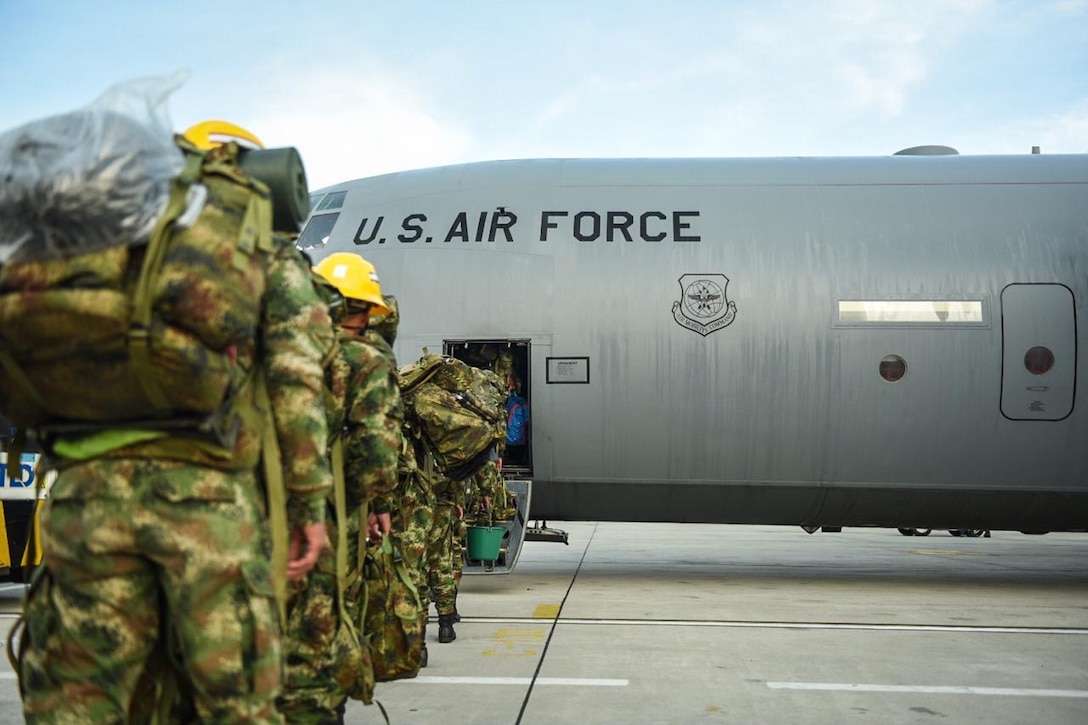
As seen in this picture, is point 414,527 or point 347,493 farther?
point 414,527

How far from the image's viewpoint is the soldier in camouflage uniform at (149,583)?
2.77 metres

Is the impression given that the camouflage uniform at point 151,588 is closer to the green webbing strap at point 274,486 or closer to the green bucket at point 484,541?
the green webbing strap at point 274,486

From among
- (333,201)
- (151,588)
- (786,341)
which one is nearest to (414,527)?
(151,588)

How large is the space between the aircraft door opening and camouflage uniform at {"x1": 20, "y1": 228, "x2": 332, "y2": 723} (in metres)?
9.21

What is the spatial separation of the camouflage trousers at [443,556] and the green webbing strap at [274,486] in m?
3.80

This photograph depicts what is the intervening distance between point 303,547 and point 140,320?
0.88 m

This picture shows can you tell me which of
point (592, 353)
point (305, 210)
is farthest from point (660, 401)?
point (305, 210)

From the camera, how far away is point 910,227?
10742mm

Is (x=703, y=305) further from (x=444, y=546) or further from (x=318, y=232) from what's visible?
(x=444, y=546)

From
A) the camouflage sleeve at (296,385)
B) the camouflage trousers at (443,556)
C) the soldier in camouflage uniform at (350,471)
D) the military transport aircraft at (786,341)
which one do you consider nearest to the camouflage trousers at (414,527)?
the camouflage trousers at (443,556)

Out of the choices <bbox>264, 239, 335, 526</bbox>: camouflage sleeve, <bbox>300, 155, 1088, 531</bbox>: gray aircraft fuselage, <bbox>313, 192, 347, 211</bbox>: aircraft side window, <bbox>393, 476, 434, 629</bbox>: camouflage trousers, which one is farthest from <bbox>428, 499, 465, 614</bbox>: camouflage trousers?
<bbox>313, 192, 347, 211</bbox>: aircraft side window

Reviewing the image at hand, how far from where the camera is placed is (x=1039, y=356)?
10453 millimetres

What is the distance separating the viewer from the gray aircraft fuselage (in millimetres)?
10445

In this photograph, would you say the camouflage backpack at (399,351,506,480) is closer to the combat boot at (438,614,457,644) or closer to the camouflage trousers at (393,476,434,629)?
the camouflage trousers at (393,476,434,629)
